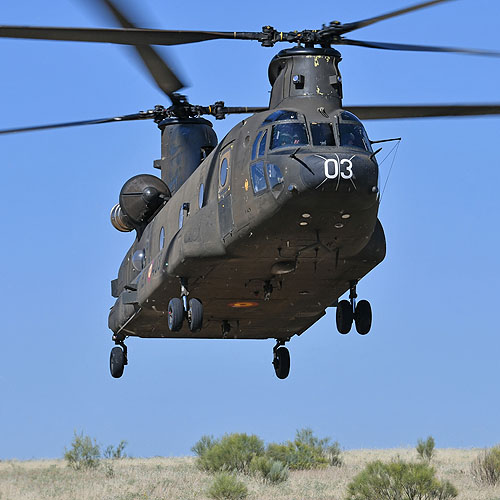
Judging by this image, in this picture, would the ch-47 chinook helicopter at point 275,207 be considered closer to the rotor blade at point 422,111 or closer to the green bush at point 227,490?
the rotor blade at point 422,111

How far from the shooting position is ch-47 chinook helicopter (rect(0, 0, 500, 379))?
1532 cm

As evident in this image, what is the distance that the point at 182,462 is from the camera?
151 feet

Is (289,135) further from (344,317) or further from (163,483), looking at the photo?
(163,483)

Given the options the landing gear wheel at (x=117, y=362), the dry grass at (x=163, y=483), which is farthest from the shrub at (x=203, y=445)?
the landing gear wheel at (x=117, y=362)

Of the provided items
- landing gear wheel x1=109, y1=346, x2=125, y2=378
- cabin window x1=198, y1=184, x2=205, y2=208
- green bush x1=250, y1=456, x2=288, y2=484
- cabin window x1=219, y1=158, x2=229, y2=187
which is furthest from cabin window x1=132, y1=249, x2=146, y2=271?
green bush x1=250, y1=456, x2=288, y2=484

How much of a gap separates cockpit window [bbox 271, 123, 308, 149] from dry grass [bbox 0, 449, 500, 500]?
16505 millimetres

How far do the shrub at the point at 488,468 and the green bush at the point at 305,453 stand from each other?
7048 millimetres

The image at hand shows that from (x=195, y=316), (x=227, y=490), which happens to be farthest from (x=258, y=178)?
(x=227, y=490)

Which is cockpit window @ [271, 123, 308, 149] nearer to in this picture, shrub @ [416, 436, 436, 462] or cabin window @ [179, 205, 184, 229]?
cabin window @ [179, 205, 184, 229]

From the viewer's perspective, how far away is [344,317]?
61.7 ft

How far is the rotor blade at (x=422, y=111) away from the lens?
17.8 m

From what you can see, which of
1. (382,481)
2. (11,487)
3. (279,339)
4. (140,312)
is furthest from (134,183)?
(11,487)

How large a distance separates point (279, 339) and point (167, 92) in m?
6.02

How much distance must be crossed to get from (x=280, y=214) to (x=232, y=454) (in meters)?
25.3
